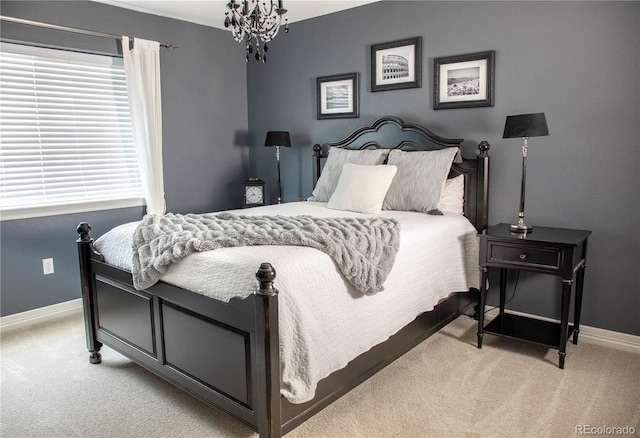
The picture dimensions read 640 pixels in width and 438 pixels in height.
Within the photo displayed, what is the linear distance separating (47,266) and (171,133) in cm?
154

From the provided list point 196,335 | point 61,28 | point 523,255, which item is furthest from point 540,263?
point 61,28

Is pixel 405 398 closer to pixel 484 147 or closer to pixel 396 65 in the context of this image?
pixel 484 147

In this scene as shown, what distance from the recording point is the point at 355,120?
4168 millimetres

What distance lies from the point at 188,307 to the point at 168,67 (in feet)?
9.38

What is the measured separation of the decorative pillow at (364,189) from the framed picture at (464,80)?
0.70m

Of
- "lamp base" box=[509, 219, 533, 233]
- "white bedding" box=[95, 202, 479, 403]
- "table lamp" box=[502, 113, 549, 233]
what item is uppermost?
"table lamp" box=[502, 113, 549, 233]

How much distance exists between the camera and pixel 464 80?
3.45 metres

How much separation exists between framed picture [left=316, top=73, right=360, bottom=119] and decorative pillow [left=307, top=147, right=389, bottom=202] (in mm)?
434

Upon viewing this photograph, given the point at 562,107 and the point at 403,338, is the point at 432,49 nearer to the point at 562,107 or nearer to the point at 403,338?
the point at 562,107

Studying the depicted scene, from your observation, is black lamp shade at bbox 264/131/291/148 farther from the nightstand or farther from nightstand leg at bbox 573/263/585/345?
nightstand leg at bbox 573/263/585/345

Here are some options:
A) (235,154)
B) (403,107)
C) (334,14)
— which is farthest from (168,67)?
(403,107)

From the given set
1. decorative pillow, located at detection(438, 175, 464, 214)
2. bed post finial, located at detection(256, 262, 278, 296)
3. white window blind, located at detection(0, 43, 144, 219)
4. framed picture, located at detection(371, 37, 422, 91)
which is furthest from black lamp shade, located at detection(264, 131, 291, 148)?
bed post finial, located at detection(256, 262, 278, 296)

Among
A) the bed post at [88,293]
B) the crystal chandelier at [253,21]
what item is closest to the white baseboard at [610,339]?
the crystal chandelier at [253,21]

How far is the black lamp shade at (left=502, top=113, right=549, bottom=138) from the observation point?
109 inches
